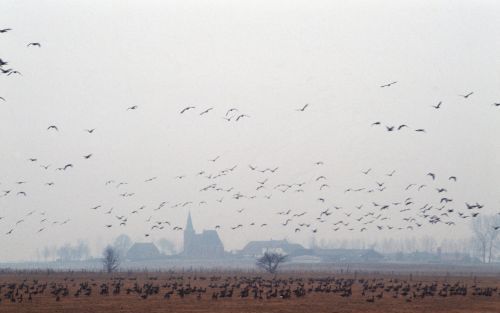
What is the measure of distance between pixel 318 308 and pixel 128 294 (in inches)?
813

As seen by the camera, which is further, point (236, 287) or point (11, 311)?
point (236, 287)

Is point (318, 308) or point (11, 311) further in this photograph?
point (318, 308)

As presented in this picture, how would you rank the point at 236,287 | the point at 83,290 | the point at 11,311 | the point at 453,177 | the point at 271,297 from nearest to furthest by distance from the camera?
the point at 11,311 → the point at 453,177 → the point at 271,297 → the point at 83,290 → the point at 236,287

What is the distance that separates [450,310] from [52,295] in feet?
117

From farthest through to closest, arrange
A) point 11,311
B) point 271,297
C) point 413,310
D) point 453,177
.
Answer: point 271,297
point 453,177
point 413,310
point 11,311

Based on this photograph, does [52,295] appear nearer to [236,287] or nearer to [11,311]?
[11,311]

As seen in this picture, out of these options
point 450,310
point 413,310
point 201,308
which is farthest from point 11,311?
point 450,310

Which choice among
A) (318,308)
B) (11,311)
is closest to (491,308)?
(318,308)

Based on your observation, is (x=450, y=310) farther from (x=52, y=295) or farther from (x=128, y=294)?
(x=52, y=295)

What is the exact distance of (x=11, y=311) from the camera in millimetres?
44438

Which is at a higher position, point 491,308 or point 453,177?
point 453,177

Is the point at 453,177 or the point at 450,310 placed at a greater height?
the point at 453,177

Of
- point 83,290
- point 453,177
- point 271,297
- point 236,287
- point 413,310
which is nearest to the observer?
point 413,310

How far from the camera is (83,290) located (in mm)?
65688
